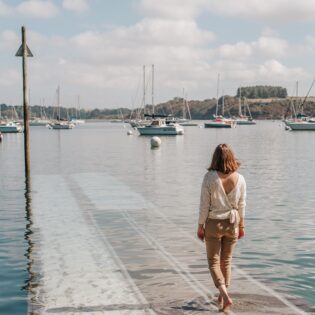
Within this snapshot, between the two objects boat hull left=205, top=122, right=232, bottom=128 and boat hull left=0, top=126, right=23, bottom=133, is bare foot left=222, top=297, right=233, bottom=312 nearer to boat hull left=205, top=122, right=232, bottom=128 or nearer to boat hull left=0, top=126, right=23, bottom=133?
boat hull left=0, top=126, right=23, bottom=133

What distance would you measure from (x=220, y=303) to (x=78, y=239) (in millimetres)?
5787

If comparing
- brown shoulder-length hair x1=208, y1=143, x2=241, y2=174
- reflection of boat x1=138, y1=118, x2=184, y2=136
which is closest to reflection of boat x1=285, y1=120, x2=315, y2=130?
reflection of boat x1=138, y1=118, x2=184, y2=136

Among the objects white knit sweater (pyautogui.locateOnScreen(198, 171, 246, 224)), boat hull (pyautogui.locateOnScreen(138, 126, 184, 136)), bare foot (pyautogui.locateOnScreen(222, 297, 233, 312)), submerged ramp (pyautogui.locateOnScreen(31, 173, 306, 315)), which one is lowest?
boat hull (pyautogui.locateOnScreen(138, 126, 184, 136))

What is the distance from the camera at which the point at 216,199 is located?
7500 mm

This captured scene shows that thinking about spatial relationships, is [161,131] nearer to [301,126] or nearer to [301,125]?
[301,125]

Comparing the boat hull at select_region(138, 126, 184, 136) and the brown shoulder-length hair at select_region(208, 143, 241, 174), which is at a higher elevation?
the brown shoulder-length hair at select_region(208, 143, 241, 174)

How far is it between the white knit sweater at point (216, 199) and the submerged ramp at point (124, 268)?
53.3 inches

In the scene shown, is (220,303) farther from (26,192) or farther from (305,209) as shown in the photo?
(26,192)

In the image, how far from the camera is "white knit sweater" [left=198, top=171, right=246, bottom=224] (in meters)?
7.50

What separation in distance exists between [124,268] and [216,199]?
3416mm

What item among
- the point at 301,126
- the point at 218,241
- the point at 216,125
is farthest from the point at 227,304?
the point at 216,125

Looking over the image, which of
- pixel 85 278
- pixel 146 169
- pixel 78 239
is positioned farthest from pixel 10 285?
pixel 146 169

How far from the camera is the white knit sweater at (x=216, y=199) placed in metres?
7.50

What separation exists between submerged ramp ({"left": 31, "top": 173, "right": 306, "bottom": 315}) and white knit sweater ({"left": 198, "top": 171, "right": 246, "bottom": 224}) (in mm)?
1354
